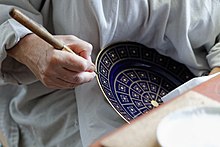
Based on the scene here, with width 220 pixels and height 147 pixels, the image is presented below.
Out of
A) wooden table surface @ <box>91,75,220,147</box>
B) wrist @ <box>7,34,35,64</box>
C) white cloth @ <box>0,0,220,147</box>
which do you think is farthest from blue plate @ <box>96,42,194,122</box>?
wooden table surface @ <box>91,75,220,147</box>

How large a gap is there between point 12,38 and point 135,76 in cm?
28

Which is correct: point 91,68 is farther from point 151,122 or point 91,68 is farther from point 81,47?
point 151,122

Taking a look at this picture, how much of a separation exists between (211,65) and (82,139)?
34 centimetres

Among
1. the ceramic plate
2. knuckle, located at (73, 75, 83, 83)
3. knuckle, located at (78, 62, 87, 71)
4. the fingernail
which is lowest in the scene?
knuckle, located at (73, 75, 83, 83)

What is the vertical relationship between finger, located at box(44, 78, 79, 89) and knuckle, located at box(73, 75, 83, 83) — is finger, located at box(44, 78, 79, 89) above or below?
below

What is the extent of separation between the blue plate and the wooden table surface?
10.3 inches

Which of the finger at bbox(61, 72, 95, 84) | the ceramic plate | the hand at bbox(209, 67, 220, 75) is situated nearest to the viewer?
the ceramic plate

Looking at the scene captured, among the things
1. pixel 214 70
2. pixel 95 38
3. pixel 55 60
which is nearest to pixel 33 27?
pixel 55 60

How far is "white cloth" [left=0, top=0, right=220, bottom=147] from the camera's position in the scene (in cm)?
91

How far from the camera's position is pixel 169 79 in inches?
40.4

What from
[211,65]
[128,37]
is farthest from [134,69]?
[211,65]

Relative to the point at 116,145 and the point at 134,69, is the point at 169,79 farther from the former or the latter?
the point at 116,145

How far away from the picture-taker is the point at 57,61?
2.62 ft

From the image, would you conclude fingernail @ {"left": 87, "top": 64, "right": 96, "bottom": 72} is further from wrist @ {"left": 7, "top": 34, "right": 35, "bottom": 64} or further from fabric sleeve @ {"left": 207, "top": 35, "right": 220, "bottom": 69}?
fabric sleeve @ {"left": 207, "top": 35, "right": 220, "bottom": 69}
